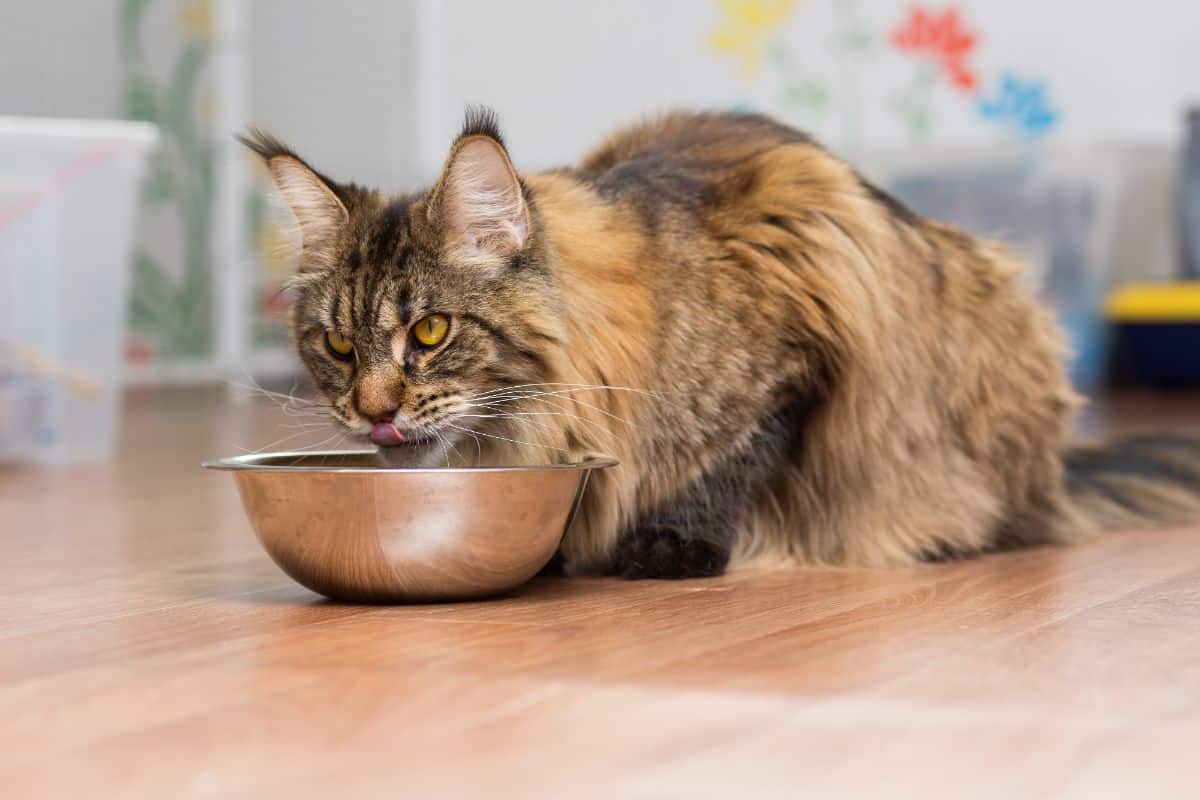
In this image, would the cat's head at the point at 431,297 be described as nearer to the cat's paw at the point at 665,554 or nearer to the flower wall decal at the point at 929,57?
the cat's paw at the point at 665,554

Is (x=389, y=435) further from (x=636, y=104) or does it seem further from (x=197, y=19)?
(x=636, y=104)

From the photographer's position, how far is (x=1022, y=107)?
257 inches

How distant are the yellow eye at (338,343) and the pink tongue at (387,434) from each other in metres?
0.11

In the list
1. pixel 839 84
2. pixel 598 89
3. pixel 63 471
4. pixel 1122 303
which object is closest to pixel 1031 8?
pixel 839 84

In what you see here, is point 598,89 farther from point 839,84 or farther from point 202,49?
point 202,49

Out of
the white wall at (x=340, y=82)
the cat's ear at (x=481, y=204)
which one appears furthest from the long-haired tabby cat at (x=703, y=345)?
the white wall at (x=340, y=82)

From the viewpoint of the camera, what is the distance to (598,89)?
7379 millimetres

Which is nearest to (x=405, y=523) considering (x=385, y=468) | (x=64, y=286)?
(x=385, y=468)

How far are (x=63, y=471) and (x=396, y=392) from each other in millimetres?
2030

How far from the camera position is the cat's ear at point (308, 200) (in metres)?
1.91

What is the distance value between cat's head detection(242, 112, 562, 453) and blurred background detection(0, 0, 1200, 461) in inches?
130

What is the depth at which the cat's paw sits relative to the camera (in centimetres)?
203

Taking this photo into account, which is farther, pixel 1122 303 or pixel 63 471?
pixel 1122 303

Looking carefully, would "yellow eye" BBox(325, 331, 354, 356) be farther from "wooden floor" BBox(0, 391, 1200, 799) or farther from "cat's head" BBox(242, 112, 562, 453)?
"wooden floor" BBox(0, 391, 1200, 799)
